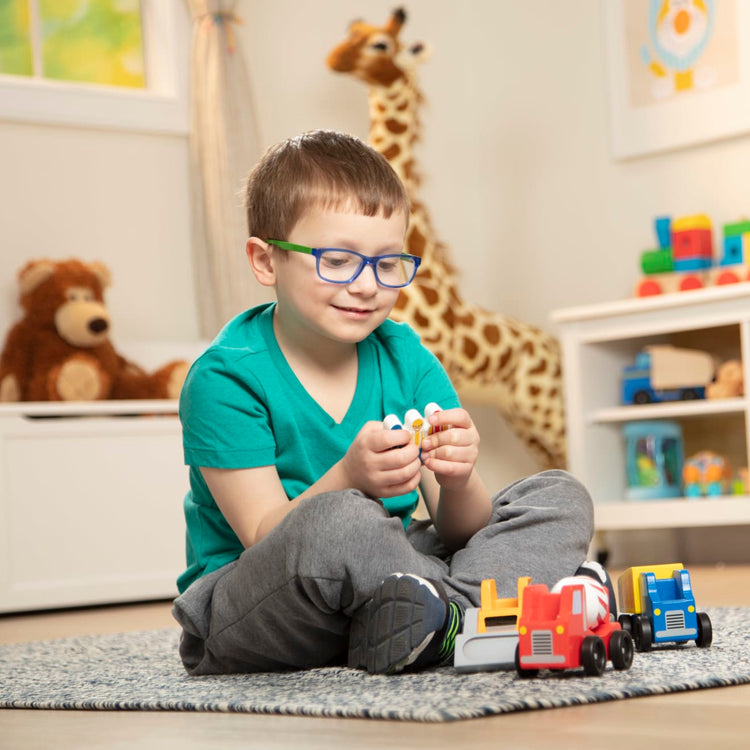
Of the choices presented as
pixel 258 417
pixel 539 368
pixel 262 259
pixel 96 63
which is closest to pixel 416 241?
pixel 539 368

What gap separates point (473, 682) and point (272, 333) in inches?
18.3

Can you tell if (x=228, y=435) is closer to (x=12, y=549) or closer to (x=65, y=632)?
(x=65, y=632)

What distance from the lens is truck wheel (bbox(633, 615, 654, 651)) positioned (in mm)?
Result: 1110

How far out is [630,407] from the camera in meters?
2.73

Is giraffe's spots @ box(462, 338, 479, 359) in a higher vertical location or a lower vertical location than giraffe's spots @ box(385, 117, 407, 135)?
lower

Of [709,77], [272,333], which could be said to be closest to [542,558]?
[272,333]

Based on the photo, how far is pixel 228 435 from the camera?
115 centimetres

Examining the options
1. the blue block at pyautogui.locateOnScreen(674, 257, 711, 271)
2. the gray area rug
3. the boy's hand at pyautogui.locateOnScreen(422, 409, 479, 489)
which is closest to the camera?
the gray area rug

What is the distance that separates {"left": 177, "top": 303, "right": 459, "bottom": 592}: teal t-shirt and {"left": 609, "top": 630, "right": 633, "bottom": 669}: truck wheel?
0.35 m

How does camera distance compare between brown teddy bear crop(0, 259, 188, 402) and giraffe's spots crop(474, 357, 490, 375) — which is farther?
giraffe's spots crop(474, 357, 490, 375)

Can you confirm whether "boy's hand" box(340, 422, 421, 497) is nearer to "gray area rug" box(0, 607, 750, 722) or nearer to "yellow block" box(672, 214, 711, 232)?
"gray area rug" box(0, 607, 750, 722)

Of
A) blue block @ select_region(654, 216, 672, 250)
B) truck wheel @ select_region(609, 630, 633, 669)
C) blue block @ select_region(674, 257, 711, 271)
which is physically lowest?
truck wheel @ select_region(609, 630, 633, 669)

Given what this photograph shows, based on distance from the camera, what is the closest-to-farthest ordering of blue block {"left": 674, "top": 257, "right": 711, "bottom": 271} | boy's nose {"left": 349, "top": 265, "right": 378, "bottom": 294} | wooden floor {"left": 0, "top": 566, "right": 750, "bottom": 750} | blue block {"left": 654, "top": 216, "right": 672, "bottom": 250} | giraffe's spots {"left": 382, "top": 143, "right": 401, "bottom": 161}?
1. wooden floor {"left": 0, "top": 566, "right": 750, "bottom": 750}
2. boy's nose {"left": 349, "top": 265, "right": 378, "bottom": 294}
3. blue block {"left": 674, "top": 257, "right": 711, "bottom": 271}
4. blue block {"left": 654, "top": 216, "right": 672, "bottom": 250}
5. giraffe's spots {"left": 382, "top": 143, "right": 401, "bottom": 161}

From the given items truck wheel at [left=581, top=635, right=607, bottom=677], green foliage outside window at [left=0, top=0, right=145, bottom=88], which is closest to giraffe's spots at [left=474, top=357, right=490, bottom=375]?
green foliage outside window at [left=0, top=0, right=145, bottom=88]
